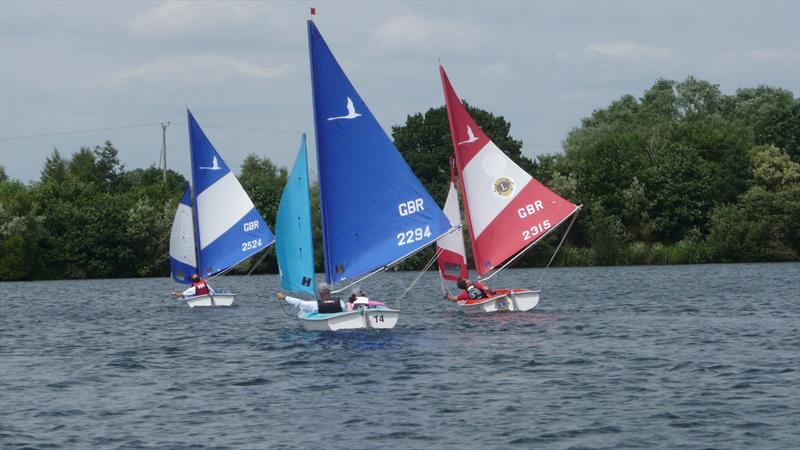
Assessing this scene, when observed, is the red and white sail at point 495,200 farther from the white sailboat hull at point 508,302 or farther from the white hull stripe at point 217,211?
the white hull stripe at point 217,211

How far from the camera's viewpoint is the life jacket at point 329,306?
35.2m

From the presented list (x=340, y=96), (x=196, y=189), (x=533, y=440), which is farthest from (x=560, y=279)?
(x=533, y=440)

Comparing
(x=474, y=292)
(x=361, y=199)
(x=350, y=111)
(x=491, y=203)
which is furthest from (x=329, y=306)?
(x=491, y=203)

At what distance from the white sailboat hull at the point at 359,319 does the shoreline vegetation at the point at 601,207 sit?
5492 centimetres

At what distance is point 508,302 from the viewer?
42844mm

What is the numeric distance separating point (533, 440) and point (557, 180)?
81139 millimetres

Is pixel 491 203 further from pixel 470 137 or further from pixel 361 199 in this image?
pixel 361 199

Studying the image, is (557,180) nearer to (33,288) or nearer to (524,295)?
(33,288)

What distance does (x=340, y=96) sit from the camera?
3559 cm

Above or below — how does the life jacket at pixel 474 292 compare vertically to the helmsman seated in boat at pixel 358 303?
below

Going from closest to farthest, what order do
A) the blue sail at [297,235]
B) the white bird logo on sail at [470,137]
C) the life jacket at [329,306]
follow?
the life jacket at [329,306] → the blue sail at [297,235] → the white bird logo on sail at [470,137]

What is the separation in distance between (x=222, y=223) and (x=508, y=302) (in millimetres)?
19725

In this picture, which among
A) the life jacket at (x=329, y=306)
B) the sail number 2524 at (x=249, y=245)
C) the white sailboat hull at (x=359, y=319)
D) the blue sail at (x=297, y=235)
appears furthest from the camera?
the sail number 2524 at (x=249, y=245)

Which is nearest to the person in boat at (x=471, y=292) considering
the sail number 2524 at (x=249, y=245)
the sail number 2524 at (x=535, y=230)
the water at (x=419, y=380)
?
the water at (x=419, y=380)
